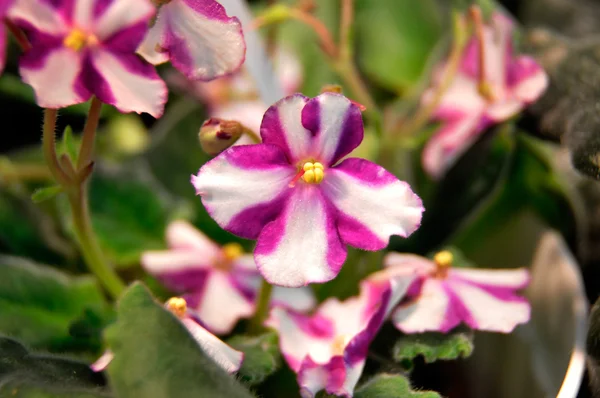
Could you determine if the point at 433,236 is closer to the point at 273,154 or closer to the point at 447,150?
the point at 447,150

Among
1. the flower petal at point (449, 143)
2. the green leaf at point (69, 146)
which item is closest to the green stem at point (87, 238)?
the green leaf at point (69, 146)

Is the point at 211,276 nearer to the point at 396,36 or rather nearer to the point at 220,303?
the point at 220,303

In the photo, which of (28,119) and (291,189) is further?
(28,119)

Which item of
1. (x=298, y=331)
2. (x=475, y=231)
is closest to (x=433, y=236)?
(x=475, y=231)

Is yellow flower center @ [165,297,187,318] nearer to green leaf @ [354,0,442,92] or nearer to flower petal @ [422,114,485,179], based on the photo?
flower petal @ [422,114,485,179]

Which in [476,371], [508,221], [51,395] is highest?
[51,395]

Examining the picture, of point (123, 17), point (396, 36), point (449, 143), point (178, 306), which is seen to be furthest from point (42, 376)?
point (396, 36)

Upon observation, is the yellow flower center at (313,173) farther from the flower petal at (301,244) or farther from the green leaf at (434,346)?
the green leaf at (434,346)
